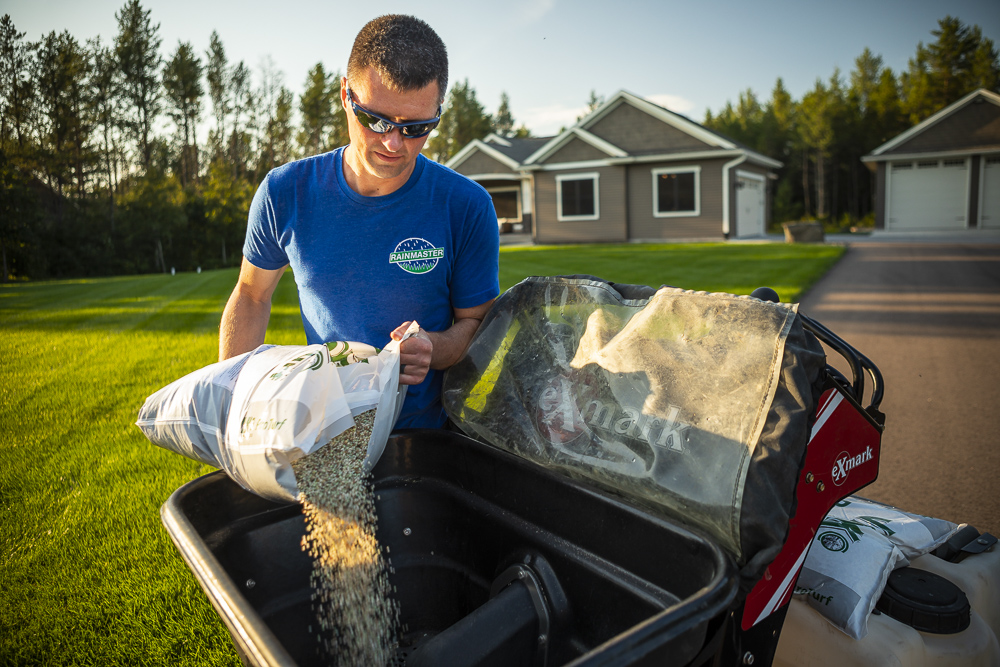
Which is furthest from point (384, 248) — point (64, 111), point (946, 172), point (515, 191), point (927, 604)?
point (946, 172)

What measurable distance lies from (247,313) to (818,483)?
1.96 m

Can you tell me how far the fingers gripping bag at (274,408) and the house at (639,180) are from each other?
24.6 metres

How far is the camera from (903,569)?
1723 millimetres

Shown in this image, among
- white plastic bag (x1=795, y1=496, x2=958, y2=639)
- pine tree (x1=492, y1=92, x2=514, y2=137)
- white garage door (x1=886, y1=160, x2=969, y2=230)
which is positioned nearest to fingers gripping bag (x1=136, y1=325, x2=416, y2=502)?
white plastic bag (x1=795, y1=496, x2=958, y2=639)

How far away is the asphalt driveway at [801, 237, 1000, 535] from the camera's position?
345 cm

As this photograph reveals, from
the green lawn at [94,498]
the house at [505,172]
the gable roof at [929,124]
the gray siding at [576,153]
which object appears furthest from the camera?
the house at [505,172]

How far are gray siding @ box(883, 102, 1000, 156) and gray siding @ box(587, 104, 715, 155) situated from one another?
446 inches

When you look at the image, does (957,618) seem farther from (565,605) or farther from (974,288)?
(974,288)

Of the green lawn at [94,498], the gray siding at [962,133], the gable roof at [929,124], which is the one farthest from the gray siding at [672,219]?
the green lawn at [94,498]

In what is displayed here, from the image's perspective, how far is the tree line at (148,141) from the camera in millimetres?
20844

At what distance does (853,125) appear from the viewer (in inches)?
1950

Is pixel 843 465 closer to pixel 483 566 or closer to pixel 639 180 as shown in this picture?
pixel 483 566

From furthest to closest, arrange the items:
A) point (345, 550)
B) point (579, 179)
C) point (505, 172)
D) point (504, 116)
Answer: point (504, 116), point (505, 172), point (579, 179), point (345, 550)

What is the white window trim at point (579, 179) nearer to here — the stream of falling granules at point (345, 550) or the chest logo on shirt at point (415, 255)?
the chest logo on shirt at point (415, 255)
